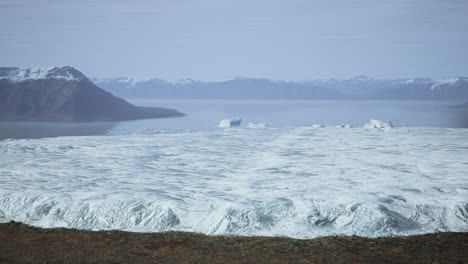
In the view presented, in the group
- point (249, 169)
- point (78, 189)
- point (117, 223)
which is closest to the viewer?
point (117, 223)

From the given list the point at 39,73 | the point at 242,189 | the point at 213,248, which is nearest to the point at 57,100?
the point at 39,73

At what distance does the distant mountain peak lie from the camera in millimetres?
114875

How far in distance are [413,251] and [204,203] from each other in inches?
148

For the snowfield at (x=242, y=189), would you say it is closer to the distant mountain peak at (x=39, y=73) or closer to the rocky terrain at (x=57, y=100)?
the rocky terrain at (x=57, y=100)

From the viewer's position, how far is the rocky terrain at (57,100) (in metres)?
99.7

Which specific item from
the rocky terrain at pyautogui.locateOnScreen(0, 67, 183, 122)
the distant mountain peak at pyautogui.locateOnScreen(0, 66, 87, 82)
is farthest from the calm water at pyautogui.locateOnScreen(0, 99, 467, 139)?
the distant mountain peak at pyautogui.locateOnScreen(0, 66, 87, 82)

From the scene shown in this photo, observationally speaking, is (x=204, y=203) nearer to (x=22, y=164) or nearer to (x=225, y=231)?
(x=225, y=231)

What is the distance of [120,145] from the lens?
1845 cm

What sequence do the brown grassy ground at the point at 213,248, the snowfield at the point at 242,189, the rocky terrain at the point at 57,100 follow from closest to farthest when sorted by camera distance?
the brown grassy ground at the point at 213,248, the snowfield at the point at 242,189, the rocky terrain at the point at 57,100

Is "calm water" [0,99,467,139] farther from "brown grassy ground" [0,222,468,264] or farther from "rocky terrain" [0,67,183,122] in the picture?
"brown grassy ground" [0,222,468,264]

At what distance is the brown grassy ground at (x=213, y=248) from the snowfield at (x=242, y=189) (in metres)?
0.42

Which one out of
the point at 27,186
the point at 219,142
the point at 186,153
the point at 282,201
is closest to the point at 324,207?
the point at 282,201

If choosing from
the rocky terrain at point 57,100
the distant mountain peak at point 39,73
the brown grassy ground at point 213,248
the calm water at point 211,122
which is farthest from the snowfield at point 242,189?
the distant mountain peak at point 39,73

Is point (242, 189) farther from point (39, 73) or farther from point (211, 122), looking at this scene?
point (39, 73)
